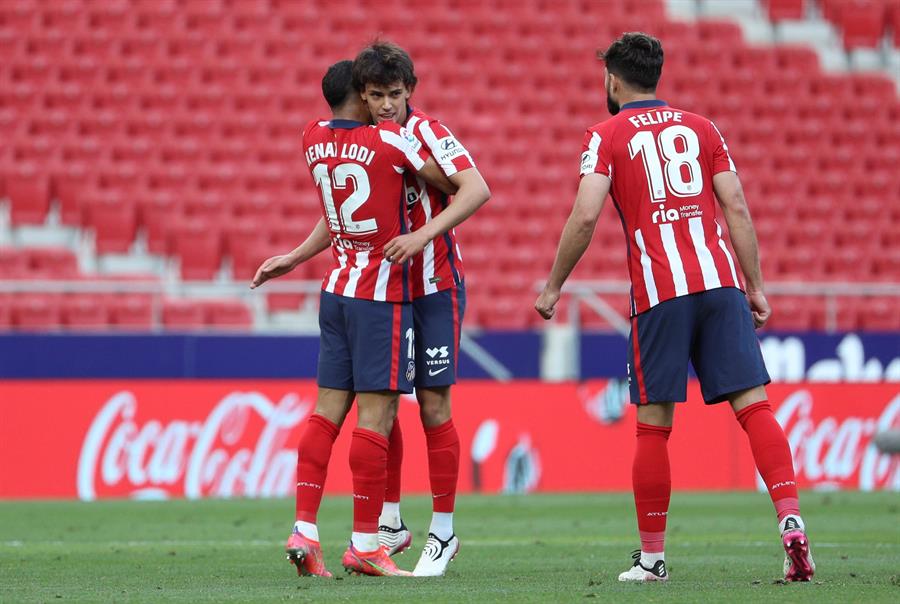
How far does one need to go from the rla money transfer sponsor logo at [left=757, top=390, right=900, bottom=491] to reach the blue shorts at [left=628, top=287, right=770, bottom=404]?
6.72 meters

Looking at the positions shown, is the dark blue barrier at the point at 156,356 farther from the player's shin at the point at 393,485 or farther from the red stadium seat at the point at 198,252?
the player's shin at the point at 393,485

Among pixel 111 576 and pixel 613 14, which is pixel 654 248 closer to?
pixel 111 576

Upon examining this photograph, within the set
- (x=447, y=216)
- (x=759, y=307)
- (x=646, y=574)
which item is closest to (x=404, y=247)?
(x=447, y=216)

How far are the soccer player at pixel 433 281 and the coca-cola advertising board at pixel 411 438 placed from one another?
5624 mm

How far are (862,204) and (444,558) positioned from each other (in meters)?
13.5

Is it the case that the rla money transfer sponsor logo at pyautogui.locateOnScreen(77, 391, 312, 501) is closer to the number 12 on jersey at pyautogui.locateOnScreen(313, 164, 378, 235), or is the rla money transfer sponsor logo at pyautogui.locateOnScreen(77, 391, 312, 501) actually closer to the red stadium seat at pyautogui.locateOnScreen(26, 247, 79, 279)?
the red stadium seat at pyautogui.locateOnScreen(26, 247, 79, 279)

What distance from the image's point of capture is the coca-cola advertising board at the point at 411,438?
10.7m

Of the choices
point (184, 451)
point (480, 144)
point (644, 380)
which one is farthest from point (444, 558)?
point (480, 144)

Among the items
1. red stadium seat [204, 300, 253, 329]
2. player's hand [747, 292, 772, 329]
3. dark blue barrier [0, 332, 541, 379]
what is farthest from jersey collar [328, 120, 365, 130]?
red stadium seat [204, 300, 253, 329]

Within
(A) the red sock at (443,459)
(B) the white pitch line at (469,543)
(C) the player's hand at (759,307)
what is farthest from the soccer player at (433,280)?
(B) the white pitch line at (469,543)

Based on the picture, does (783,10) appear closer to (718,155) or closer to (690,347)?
(718,155)

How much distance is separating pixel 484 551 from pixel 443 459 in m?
1.20

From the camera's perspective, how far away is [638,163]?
5023 mm

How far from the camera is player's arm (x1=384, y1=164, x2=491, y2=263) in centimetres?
508
